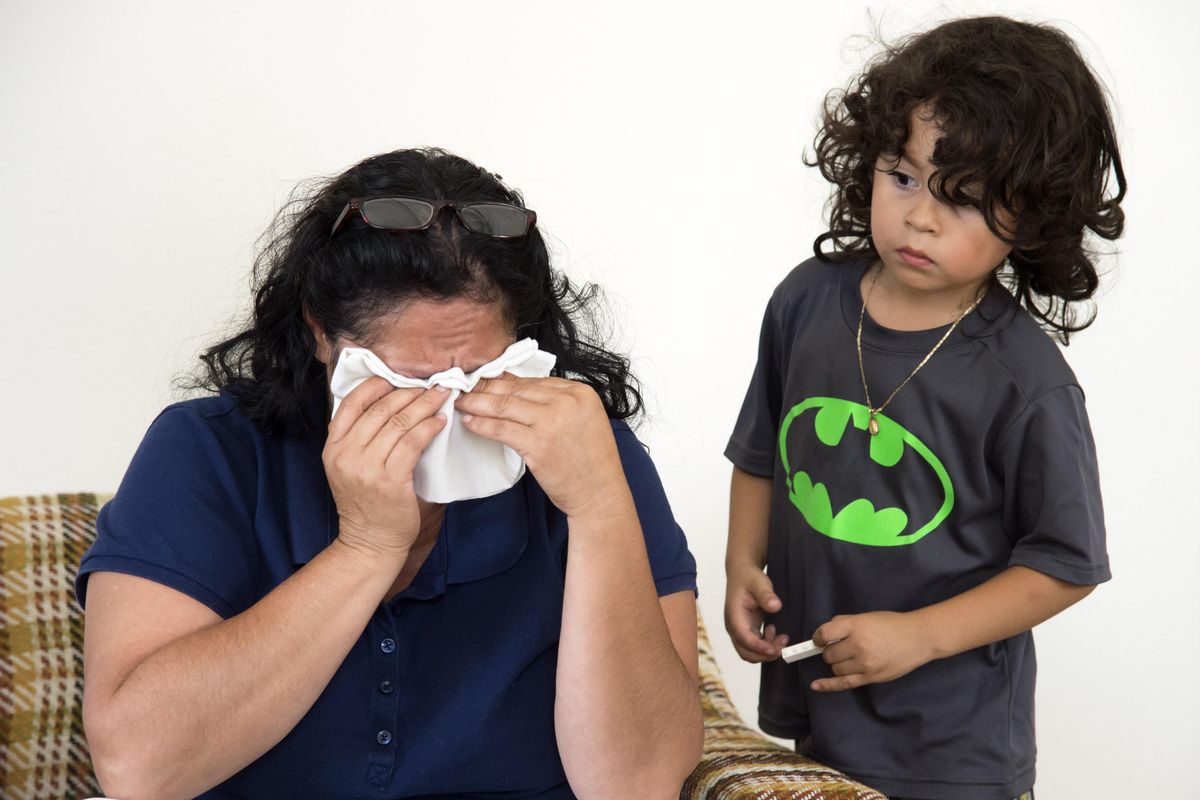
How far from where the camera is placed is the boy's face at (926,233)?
1664 mm

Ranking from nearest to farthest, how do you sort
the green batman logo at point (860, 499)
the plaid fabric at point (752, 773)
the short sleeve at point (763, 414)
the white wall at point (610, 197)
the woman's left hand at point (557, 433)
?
the woman's left hand at point (557, 433) → the plaid fabric at point (752, 773) → the green batman logo at point (860, 499) → the short sleeve at point (763, 414) → the white wall at point (610, 197)

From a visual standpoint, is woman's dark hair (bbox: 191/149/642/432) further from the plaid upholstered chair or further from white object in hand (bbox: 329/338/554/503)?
the plaid upholstered chair

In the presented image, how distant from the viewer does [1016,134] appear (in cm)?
170

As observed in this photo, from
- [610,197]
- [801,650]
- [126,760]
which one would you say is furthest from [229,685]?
[610,197]

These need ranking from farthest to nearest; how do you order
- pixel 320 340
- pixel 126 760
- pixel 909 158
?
1. pixel 909 158
2. pixel 320 340
3. pixel 126 760

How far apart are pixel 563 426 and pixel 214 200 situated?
119 centimetres

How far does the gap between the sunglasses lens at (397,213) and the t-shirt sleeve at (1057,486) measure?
798 mm

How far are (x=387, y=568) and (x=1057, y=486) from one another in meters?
0.84

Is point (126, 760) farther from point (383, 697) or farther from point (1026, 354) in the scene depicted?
point (1026, 354)

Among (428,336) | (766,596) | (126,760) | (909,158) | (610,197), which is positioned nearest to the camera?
(126,760)

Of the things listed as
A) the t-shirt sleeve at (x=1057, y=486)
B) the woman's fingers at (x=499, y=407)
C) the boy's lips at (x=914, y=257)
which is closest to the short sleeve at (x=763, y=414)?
the boy's lips at (x=914, y=257)

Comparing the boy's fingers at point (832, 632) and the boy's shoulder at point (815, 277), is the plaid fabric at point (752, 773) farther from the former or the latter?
the boy's shoulder at point (815, 277)

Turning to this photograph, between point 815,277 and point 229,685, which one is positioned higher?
point 815,277

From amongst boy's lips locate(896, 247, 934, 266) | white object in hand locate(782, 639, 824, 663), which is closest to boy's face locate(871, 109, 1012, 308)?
boy's lips locate(896, 247, 934, 266)
